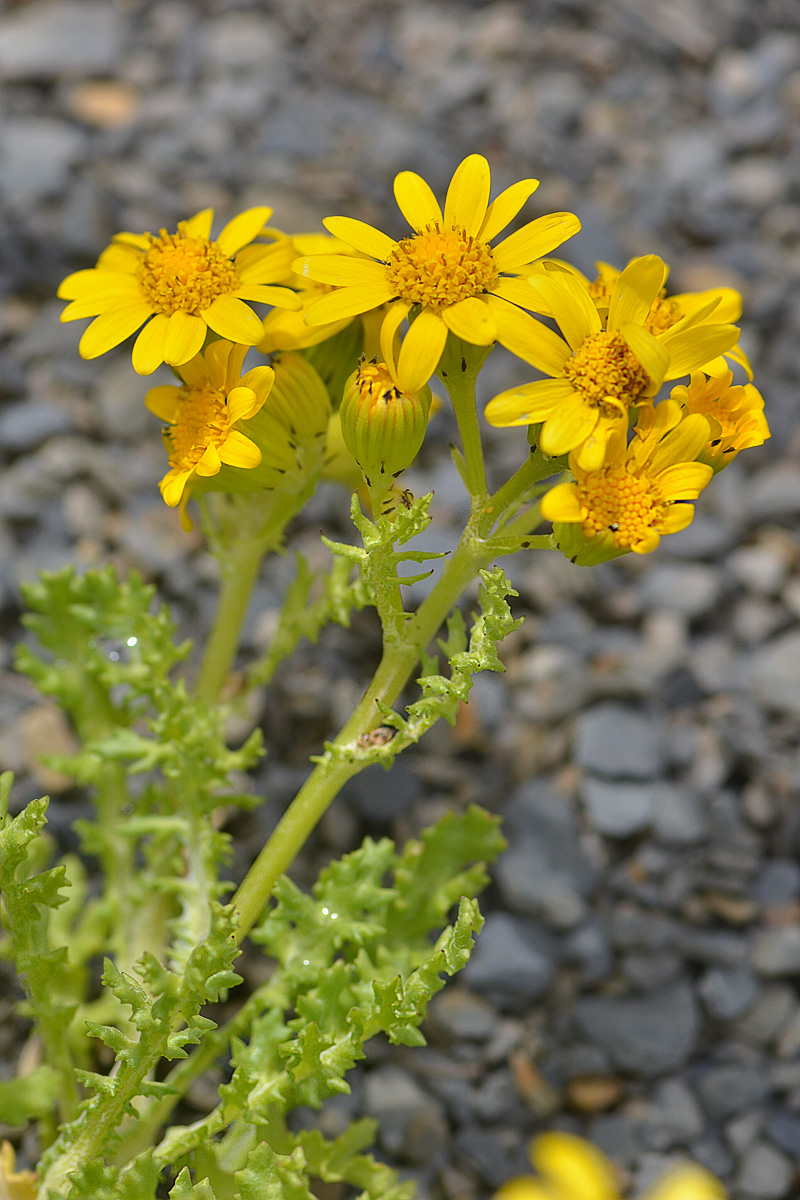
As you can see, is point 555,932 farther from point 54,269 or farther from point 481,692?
point 54,269

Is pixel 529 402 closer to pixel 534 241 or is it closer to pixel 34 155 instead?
pixel 534 241

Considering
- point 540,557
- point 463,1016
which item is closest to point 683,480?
point 463,1016

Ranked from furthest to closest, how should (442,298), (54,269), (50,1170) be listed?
A: (54,269) → (50,1170) → (442,298)

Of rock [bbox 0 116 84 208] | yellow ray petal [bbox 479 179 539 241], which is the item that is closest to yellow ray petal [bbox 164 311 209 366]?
yellow ray petal [bbox 479 179 539 241]

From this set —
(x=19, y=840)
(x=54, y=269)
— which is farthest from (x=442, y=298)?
(x=54, y=269)

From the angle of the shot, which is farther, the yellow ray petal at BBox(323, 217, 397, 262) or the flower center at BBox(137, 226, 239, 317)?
the flower center at BBox(137, 226, 239, 317)

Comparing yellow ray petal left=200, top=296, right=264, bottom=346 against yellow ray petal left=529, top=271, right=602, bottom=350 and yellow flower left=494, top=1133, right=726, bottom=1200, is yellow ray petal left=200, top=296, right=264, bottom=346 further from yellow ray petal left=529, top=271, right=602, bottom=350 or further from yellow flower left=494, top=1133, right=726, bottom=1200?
yellow flower left=494, top=1133, right=726, bottom=1200

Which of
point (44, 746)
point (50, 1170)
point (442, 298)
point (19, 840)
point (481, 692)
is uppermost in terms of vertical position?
point (442, 298)
